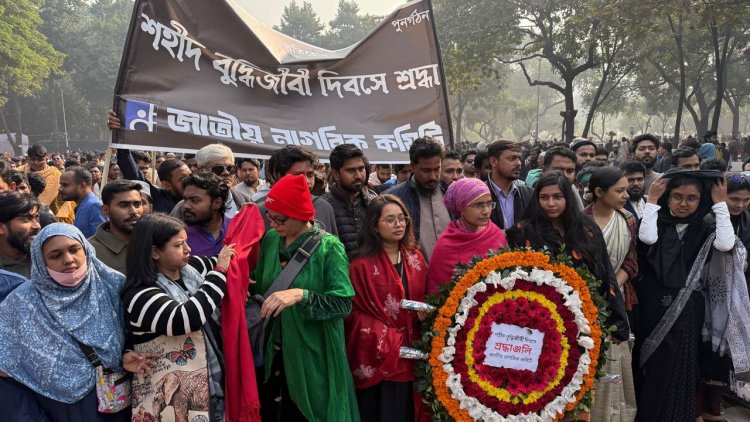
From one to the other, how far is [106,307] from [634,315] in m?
3.48

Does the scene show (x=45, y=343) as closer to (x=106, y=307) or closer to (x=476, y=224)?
(x=106, y=307)

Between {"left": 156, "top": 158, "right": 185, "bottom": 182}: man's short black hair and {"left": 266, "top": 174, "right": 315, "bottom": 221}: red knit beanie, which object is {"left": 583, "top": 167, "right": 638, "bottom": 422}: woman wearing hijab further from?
{"left": 156, "top": 158, "right": 185, "bottom": 182}: man's short black hair

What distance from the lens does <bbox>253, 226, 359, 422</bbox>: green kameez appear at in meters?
2.98

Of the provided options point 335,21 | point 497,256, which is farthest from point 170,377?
point 335,21

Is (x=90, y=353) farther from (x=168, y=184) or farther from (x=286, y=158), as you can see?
(x=168, y=184)

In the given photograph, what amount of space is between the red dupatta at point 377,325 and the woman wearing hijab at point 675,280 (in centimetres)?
188

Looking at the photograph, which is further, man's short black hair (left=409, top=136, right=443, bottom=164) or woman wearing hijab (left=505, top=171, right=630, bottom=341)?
man's short black hair (left=409, top=136, right=443, bottom=164)

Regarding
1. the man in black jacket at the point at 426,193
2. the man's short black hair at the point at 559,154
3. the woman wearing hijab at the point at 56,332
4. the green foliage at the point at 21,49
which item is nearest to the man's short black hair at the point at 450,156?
the man in black jacket at the point at 426,193

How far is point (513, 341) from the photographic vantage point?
3.21 m

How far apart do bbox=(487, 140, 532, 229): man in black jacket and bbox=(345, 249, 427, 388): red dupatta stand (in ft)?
4.72

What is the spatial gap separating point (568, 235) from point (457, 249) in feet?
2.38

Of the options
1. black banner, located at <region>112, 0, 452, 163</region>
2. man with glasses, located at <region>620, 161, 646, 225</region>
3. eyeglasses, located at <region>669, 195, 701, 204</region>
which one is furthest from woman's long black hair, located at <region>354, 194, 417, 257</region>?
man with glasses, located at <region>620, 161, 646, 225</region>

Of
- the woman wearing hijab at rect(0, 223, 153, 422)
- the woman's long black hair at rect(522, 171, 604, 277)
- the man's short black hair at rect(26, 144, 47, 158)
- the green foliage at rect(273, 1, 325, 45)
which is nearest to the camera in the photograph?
the woman wearing hijab at rect(0, 223, 153, 422)

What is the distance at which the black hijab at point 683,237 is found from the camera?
3.92 meters
